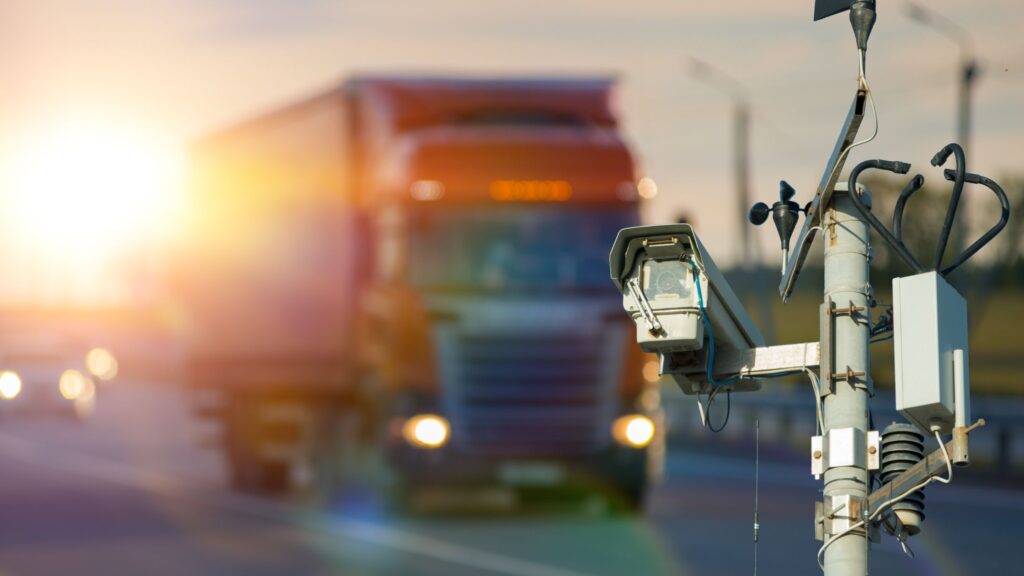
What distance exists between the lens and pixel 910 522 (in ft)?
15.8

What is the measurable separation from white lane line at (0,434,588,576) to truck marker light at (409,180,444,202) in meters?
3.09

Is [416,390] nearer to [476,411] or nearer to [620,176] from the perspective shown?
[476,411]

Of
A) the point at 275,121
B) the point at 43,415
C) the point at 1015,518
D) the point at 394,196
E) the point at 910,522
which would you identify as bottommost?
the point at 910,522

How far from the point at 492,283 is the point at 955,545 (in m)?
4.84

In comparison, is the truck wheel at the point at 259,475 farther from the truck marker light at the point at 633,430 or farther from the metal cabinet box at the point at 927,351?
the metal cabinet box at the point at 927,351

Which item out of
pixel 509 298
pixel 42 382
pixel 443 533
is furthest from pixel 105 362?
pixel 443 533

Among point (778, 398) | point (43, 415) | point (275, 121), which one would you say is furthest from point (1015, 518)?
point (43, 415)

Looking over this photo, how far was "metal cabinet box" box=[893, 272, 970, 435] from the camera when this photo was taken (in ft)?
15.0

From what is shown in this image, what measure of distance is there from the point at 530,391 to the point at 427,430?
3.54 ft

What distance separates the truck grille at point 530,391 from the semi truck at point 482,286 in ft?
0.04

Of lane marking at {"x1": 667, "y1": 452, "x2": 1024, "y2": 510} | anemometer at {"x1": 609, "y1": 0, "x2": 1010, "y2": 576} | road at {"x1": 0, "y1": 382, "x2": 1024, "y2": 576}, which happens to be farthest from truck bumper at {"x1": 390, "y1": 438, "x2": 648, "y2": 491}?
anemometer at {"x1": 609, "y1": 0, "x2": 1010, "y2": 576}

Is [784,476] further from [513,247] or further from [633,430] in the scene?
[513,247]

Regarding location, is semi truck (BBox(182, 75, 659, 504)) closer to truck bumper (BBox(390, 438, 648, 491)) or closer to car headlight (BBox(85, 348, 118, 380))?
truck bumper (BBox(390, 438, 648, 491))

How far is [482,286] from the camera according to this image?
18000 millimetres
